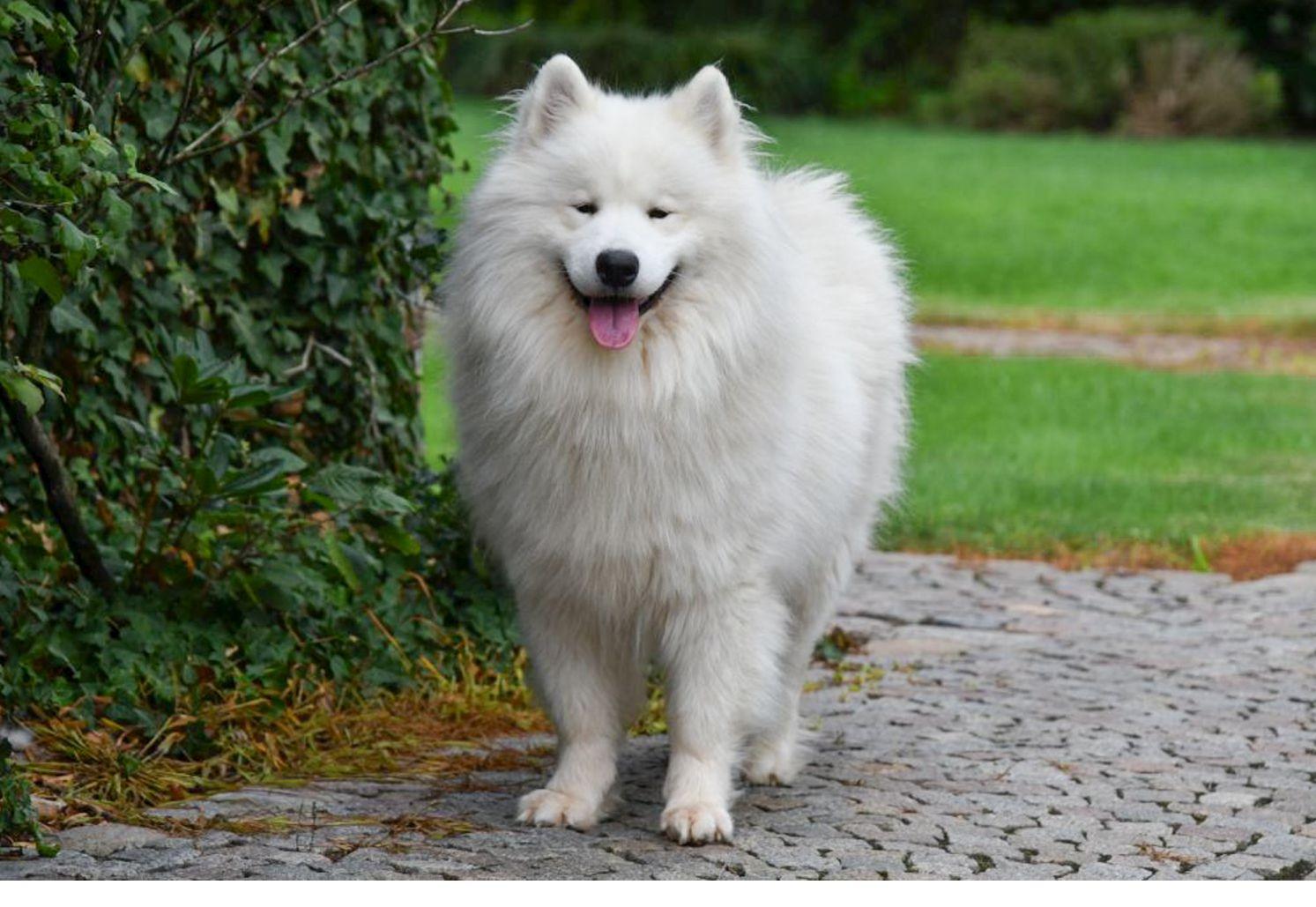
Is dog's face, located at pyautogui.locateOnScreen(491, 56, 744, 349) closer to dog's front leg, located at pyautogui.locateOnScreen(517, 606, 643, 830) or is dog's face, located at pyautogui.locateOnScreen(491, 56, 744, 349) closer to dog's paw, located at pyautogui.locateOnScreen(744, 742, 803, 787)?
dog's front leg, located at pyautogui.locateOnScreen(517, 606, 643, 830)

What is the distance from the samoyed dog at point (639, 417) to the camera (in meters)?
4.47

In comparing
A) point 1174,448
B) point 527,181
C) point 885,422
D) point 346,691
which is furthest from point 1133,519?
point 527,181

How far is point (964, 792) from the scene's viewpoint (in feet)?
16.5

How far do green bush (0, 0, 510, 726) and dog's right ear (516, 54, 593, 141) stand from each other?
357 mm

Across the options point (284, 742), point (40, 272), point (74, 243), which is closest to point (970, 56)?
point (284, 742)

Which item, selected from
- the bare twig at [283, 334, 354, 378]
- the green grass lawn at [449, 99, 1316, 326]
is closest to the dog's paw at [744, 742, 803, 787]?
the bare twig at [283, 334, 354, 378]

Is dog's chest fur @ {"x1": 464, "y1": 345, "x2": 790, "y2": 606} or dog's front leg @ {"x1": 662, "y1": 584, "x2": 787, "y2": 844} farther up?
dog's chest fur @ {"x1": 464, "y1": 345, "x2": 790, "y2": 606}

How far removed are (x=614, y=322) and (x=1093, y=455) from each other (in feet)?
23.4

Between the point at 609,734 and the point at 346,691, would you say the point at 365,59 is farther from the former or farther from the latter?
the point at 609,734

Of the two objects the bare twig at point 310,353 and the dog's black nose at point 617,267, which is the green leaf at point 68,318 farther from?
the dog's black nose at point 617,267

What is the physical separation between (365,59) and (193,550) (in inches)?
71.9

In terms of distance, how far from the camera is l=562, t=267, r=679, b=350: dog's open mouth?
443 cm

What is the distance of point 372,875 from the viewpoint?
4.19m

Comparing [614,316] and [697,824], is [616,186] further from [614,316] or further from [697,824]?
[697,824]
